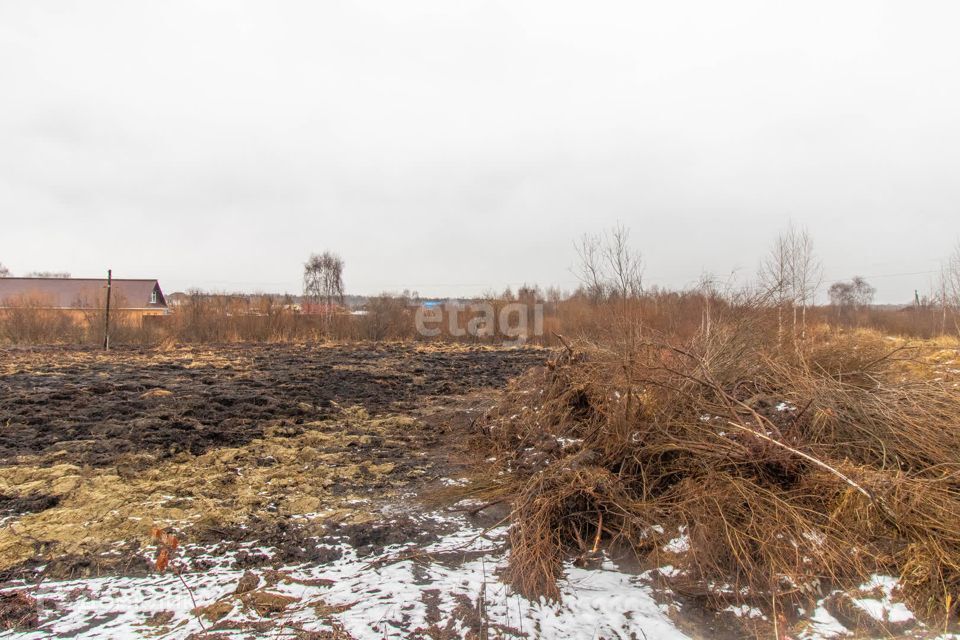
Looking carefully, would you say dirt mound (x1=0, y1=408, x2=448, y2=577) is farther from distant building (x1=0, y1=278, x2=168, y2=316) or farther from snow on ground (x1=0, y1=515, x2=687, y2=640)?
distant building (x1=0, y1=278, x2=168, y2=316)

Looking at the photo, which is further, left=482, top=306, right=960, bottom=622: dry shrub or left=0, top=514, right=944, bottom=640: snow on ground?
left=482, top=306, right=960, bottom=622: dry shrub

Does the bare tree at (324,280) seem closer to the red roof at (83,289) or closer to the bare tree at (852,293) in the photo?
the red roof at (83,289)

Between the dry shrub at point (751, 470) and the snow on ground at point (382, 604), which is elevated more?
the dry shrub at point (751, 470)

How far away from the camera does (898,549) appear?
3.07m

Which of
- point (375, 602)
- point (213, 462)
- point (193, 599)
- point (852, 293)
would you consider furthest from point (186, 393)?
point (852, 293)

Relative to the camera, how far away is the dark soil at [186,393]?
6.00 meters

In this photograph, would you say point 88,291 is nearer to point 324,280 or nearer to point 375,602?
point 324,280

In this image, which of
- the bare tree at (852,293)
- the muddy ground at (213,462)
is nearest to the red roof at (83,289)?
the muddy ground at (213,462)

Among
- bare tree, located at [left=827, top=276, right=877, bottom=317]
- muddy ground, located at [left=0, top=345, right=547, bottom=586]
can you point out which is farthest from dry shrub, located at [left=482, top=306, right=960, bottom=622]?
bare tree, located at [left=827, top=276, right=877, bottom=317]

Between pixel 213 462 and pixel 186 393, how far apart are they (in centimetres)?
468

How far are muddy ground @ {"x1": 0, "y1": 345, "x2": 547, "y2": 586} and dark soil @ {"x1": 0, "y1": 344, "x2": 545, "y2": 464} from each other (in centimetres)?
4

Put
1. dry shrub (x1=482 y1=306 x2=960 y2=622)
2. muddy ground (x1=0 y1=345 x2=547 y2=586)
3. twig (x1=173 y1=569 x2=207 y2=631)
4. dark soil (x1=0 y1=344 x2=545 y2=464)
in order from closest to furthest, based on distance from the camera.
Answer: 1. twig (x1=173 y1=569 x2=207 y2=631)
2. dry shrub (x1=482 y1=306 x2=960 y2=622)
3. muddy ground (x1=0 y1=345 x2=547 y2=586)
4. dark soil (x1=0 y1=344 x2=545 y2=464)

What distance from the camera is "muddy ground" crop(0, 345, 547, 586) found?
11.4 ft

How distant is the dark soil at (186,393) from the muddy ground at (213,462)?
0.13ft
